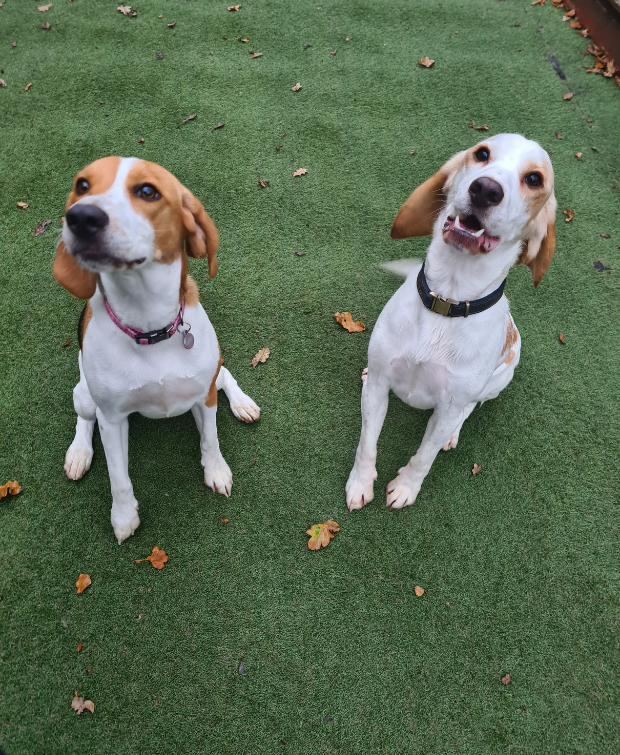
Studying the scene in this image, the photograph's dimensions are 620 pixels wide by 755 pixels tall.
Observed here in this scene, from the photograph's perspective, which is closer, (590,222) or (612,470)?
(612,470)

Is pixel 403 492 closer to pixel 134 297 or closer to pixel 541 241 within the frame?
pixel 541 241

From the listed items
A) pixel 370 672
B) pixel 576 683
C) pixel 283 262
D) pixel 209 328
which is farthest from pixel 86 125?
pixel 576 683

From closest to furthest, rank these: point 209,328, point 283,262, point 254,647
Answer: point 209,328
point 254,647
point 283,262

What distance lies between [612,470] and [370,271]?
2.17 meters

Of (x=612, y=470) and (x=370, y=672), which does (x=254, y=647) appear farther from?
(x=612, y=470)

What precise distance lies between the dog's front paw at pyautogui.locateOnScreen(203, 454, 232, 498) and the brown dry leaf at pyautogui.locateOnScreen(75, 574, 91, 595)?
0.79 m

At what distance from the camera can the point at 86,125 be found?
4.64 meters

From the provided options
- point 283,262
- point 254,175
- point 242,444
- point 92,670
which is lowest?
point 92,670

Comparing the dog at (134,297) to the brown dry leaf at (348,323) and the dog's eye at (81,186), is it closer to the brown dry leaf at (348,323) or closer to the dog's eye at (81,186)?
the dog's eye at (81,186)

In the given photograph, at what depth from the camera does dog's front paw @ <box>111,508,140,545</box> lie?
9.18ft

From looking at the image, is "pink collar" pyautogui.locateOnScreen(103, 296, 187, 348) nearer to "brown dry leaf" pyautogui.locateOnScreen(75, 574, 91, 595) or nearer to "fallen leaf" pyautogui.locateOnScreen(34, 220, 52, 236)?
"brown dry leaf" pyautogui.locateOnScreen(75, 574, 91, 595)

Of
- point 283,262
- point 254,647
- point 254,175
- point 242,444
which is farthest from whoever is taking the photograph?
point 254,175

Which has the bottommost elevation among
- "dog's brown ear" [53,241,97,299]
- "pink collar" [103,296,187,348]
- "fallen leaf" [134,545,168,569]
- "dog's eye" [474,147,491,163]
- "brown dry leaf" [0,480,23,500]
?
"fallen leaf" [134,545,168,569]

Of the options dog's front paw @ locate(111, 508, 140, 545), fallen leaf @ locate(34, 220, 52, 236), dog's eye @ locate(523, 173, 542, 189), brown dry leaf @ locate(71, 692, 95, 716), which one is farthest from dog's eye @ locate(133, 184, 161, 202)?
fallen leaf @ locate(34, 220, 52, 236)
